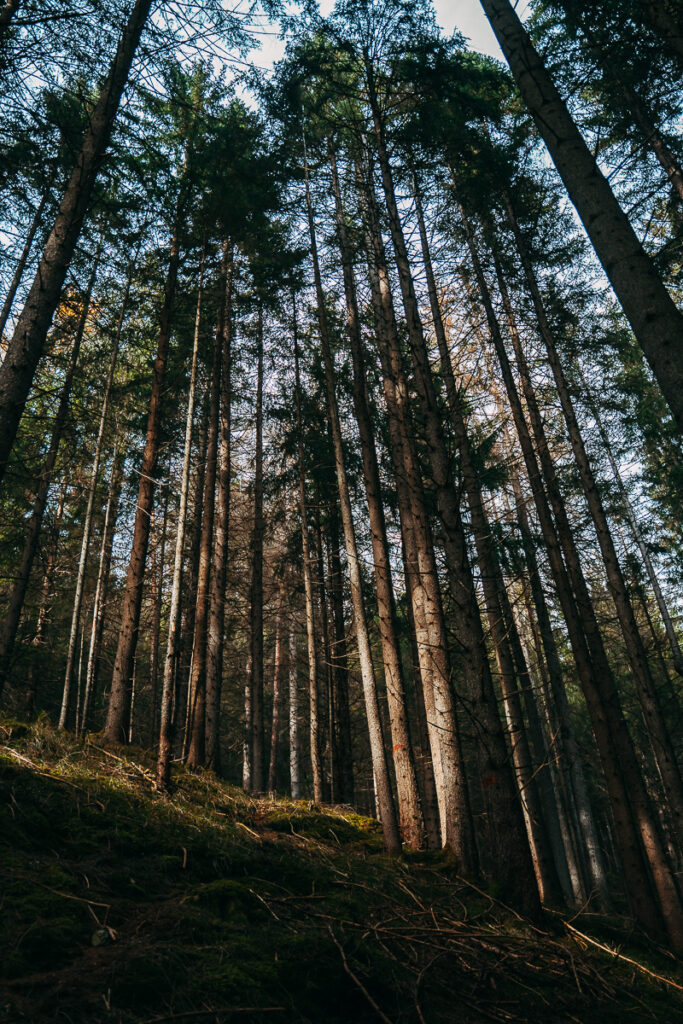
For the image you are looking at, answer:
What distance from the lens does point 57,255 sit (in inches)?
209

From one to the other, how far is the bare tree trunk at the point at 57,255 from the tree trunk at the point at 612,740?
21.1ft

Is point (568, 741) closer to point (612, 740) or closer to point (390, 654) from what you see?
point (612, 740)

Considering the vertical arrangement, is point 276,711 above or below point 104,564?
below

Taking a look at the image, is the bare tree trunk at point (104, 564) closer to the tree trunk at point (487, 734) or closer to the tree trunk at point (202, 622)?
the tree trunk at point (202, 622)

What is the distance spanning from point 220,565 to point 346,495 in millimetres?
3820

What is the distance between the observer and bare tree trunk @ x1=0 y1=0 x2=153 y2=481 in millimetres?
4852

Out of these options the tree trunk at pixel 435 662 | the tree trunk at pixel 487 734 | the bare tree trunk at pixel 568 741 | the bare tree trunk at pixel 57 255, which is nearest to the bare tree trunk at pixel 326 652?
the tree trunk at pixel 435 662

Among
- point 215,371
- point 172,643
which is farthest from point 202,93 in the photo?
point 172,643

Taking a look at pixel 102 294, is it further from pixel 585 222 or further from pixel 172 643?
pixel 585 222

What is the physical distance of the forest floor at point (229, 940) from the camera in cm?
219

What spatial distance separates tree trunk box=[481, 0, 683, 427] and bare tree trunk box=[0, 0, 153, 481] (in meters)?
4.31

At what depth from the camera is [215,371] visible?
35.3 ft

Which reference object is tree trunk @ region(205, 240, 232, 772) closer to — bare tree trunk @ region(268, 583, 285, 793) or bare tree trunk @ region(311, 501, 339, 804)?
bare tree trunk @ region(311, 501, 339, 804)

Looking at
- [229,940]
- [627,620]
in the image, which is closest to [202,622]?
[229,940]
